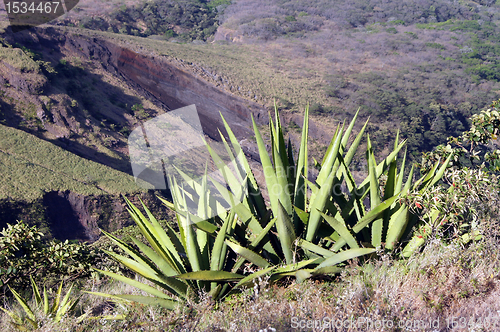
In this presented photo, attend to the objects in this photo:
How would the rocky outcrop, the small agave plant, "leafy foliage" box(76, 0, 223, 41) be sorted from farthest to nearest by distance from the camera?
"leafy foliage" box(76, 0, 223, 41), the rocky outcrop, the small agave plant

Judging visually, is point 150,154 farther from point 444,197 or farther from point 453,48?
point 453,48

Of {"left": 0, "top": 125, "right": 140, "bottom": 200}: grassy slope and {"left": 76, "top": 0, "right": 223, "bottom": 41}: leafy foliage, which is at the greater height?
{"left": 76, "top": 0, "right": 223, "bottom": 41}: leafy foliage

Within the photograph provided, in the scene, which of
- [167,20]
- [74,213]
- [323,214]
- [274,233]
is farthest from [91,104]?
[167,20]

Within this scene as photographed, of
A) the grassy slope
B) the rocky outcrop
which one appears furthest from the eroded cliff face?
the grassy slope

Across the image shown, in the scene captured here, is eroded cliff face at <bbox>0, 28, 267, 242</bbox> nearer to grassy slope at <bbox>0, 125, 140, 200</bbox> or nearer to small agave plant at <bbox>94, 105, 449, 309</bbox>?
grassy slope at <bbox>0, 125, 140, 200</bbox>

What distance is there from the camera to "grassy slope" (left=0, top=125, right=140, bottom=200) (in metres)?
11.7

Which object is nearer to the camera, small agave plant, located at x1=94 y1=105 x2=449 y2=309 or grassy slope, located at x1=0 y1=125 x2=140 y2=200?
small agave plant, located at x1=94 y1=105 x2=449 y2=309

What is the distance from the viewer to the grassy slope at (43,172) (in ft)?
38.4

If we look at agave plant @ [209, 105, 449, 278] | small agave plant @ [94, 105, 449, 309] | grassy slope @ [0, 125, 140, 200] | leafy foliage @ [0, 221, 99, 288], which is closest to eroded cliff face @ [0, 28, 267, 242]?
grassy slope @ [0, 125, 140, 200]

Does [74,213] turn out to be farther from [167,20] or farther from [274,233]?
[167,20]

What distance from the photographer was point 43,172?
41.4 ft

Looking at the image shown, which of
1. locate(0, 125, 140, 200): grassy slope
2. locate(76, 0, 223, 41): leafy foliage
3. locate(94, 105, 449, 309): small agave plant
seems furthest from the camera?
locate(76, 0, 223, 41): leafy foliage

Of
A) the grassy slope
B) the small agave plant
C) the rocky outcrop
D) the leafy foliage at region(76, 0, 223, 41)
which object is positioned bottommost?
the rocky outcrop

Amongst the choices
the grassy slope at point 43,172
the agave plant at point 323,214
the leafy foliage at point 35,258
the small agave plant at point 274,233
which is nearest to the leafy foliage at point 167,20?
the grassy slope at point 43,172
